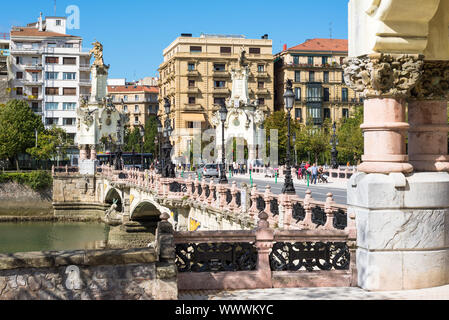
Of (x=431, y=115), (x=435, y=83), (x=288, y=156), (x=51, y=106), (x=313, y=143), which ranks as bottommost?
(x=288, y=156)

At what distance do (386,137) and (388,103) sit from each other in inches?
18.7

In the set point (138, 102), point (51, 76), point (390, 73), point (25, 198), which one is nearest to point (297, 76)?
point (138, 102)

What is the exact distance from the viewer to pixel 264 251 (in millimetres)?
8539

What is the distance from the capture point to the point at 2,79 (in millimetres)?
82500

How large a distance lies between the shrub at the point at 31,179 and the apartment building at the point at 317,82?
129 ft

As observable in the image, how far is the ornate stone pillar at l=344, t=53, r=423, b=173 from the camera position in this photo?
8.35 meters

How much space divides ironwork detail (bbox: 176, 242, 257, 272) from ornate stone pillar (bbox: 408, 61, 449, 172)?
8.96 feet

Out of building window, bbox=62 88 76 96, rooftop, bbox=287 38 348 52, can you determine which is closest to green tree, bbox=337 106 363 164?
rooftop, bbox=287 38 348 52

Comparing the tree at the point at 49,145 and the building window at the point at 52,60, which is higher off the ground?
the building window at the point at 52,60

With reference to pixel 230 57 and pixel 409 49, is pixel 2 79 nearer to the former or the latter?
pixel 230 57

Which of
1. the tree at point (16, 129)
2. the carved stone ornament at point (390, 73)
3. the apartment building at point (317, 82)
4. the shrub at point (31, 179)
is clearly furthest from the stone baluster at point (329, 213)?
the apartment building at point (317, 82)

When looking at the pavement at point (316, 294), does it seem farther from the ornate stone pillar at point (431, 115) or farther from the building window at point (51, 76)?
the building window at point (51, 76)

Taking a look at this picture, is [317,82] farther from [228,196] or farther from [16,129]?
[228,196]

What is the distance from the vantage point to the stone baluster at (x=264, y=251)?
333 inches
